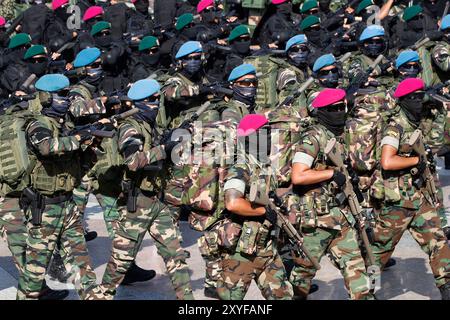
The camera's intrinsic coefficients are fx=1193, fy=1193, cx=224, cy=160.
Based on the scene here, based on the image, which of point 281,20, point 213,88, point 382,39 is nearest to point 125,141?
point 213,88

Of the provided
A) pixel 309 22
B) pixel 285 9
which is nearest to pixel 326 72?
pixel 309 22

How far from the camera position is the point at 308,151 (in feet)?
31.4

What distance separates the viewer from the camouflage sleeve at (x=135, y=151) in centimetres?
1004

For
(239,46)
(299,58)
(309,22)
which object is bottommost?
(309,22)

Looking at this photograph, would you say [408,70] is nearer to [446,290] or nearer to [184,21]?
[446,290]

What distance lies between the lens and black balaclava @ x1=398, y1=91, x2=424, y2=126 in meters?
10.8

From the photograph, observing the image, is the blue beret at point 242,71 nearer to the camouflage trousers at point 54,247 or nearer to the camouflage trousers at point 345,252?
the camouflage trousers at point 54,247

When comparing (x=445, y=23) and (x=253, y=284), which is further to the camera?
(x=445, y=23)

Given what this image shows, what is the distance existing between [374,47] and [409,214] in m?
3.70

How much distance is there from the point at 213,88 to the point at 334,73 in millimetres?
1272

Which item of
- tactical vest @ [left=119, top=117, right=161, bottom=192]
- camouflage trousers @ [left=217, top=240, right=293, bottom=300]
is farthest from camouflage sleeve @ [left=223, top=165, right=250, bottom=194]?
tactical vest @ [left=119, top=117, right=161, bottom=192]

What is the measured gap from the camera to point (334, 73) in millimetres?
12320

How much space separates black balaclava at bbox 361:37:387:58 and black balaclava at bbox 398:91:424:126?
296 cm

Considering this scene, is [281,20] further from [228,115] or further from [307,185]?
[307,185]
